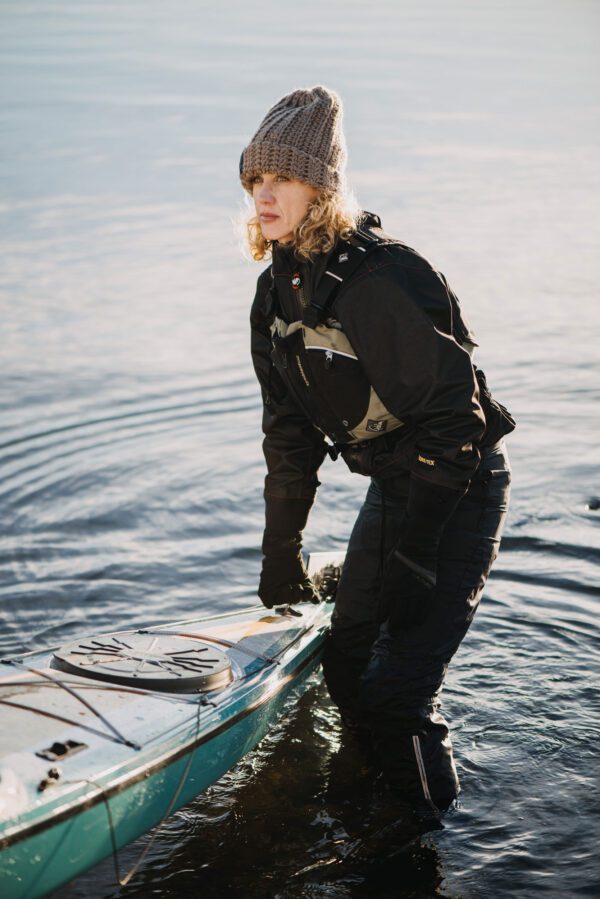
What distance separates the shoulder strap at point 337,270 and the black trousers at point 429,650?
0.63 metres

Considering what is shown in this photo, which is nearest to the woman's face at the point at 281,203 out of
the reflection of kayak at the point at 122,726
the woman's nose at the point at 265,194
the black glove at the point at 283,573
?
the woman's nose at the point at 265,194

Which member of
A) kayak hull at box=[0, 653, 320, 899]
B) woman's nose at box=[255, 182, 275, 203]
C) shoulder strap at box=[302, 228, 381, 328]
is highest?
woman's nose at box=[255, 182, 275, 203]

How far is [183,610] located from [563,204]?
36.9 ft

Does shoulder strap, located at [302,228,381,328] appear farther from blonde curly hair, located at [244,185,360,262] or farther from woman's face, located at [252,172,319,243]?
woman's face, located at [252,172,319,243]

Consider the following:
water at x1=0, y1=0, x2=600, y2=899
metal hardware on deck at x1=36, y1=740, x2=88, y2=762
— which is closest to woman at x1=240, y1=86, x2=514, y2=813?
water at x1=0, y1=0, x2=600, y2=899

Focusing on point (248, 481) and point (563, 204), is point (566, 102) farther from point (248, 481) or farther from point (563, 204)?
point (248, 481)

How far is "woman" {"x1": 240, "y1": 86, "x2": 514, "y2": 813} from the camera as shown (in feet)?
11.2

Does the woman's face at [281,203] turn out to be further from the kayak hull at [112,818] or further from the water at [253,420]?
the water at [253,420]

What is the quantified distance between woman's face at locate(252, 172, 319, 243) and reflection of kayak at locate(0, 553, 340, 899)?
1.51m

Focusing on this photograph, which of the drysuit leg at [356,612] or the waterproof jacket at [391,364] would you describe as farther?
the drysuit leg at [356,612]

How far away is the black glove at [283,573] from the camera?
434cm

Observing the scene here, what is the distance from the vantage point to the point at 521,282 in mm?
11812

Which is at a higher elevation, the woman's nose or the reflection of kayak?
the woman's nose

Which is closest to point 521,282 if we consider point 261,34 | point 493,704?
point 493,704
